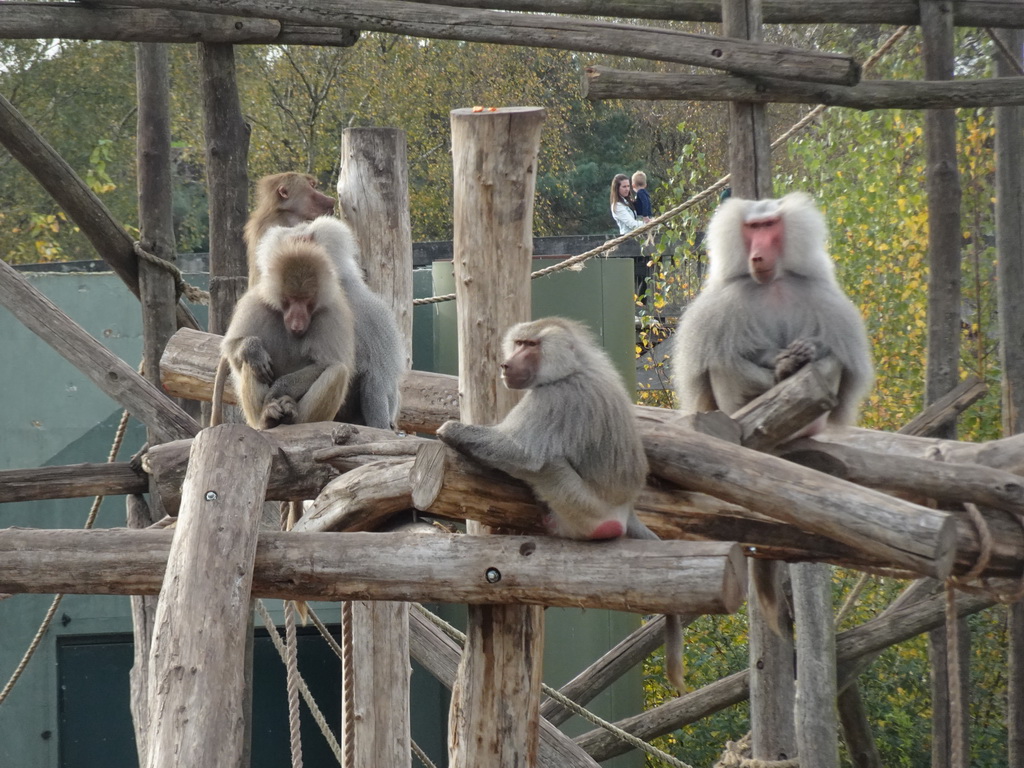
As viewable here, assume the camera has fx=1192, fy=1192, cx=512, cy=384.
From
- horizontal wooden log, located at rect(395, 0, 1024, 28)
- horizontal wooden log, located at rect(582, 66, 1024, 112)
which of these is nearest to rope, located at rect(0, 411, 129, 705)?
horizontal wooden log, located at rect(395, 0, 1024, 28)

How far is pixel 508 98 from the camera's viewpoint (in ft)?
49.3

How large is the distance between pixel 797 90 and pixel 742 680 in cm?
297

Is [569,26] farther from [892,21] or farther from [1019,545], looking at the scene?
[1019,545]

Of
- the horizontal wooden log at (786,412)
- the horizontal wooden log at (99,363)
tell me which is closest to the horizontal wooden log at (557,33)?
the horizontal wooden log at (99,363)

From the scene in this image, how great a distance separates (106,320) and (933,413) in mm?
4947

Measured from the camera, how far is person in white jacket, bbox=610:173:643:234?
37.3 feet

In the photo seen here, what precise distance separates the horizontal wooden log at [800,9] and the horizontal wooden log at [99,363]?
206cm

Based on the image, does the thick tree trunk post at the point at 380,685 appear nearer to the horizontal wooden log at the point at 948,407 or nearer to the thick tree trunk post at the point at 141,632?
the thick tree trunk post at the point at 141,632

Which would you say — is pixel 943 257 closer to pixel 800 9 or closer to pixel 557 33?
pixel 800 9

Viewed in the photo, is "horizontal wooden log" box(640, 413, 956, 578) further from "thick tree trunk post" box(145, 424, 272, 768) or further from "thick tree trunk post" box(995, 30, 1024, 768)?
"thick tree trunk post" box(995, 30, 1024, 768)

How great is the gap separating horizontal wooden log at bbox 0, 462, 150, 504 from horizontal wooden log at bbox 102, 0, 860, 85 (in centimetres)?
183

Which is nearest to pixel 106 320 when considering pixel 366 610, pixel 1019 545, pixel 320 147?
pixel 366 610

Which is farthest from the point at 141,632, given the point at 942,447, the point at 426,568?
the point at 942,447

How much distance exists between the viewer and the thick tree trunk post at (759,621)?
4832 mm
